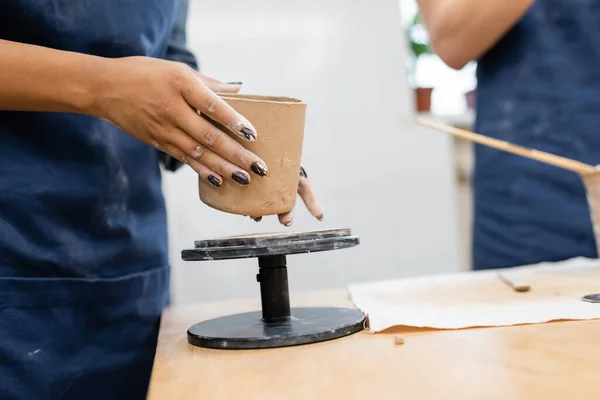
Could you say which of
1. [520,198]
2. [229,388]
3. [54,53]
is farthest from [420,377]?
[520,198]

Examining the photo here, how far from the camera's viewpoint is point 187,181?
6.25ft

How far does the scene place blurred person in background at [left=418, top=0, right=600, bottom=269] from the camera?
122cm

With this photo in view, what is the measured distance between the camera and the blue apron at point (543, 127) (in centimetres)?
123

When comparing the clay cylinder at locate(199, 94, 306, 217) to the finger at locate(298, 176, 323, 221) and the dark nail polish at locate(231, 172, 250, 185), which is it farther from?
the finger at locate(298, 176, 323, 221)

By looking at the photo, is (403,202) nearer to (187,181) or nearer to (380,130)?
(380,130)

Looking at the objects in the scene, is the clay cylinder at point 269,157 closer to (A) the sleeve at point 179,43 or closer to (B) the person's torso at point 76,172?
(B) the person's torso at point 76,172

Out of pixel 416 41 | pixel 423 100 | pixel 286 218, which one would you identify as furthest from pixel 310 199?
pixel 416 41

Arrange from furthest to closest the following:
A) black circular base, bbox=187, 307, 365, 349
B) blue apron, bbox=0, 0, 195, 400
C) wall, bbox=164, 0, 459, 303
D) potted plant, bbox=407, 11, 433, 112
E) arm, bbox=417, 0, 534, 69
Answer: potted plant, bbox=407, 11, 433, 112 < wall, bbox=164, 0, 459, 303 < arm, bbox=417, 0, 534, 69 < blue apron, bbox=0, 0, 195, 400 < black circular base, bbox=187, 307, 365, 349

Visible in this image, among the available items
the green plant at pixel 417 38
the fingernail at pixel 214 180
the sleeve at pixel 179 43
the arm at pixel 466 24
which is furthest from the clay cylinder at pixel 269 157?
the green plant at pixel 417 38

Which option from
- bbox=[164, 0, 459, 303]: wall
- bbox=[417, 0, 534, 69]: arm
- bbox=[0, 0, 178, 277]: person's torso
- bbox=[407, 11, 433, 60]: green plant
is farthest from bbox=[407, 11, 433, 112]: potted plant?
bbox=[0, 0, 178, 277]: person's torso

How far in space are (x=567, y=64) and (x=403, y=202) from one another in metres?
0.85

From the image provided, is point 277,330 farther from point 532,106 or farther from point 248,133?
point 532,106

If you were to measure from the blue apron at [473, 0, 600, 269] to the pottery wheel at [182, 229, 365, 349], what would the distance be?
640 millimetres

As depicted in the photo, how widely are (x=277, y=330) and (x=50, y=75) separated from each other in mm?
402
